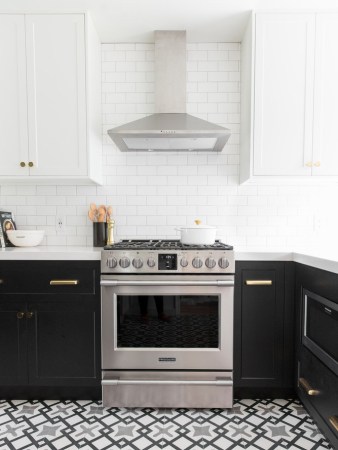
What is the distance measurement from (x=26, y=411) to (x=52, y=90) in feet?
7.29

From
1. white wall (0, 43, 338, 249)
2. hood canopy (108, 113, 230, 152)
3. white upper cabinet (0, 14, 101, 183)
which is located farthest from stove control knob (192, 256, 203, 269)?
white upper cabinet (0, 14, 101, 183)

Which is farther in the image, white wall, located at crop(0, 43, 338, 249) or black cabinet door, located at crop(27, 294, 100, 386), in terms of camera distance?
white wall, located at crop(0, 43, 338, 249)

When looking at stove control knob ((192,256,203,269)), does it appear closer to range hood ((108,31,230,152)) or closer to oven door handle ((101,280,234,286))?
oven door handle ((101,280,234,286))

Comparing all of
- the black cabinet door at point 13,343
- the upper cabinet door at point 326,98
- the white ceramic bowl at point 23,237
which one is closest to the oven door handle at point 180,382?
the black cabinet door at point 13,343

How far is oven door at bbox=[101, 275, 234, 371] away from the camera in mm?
2078

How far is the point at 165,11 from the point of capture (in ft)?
7.52

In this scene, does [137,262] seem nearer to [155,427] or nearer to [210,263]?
[210,263]

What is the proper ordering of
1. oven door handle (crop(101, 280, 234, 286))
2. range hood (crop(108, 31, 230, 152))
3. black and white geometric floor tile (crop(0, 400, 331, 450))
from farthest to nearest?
range hood (crop(108, 31, 230, 152)) → oven door handle (crop(101, 280, 234, 286)) → black and white geometric floor tile (crop(0, 400, 331, 450))

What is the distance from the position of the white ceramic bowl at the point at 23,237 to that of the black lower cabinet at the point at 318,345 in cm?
200

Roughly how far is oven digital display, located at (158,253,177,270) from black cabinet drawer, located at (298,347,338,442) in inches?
38.3

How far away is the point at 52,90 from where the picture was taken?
7.66ft

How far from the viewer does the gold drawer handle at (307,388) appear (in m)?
1.80

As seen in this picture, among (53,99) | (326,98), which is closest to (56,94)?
(53,99)

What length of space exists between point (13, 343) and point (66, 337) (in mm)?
365
